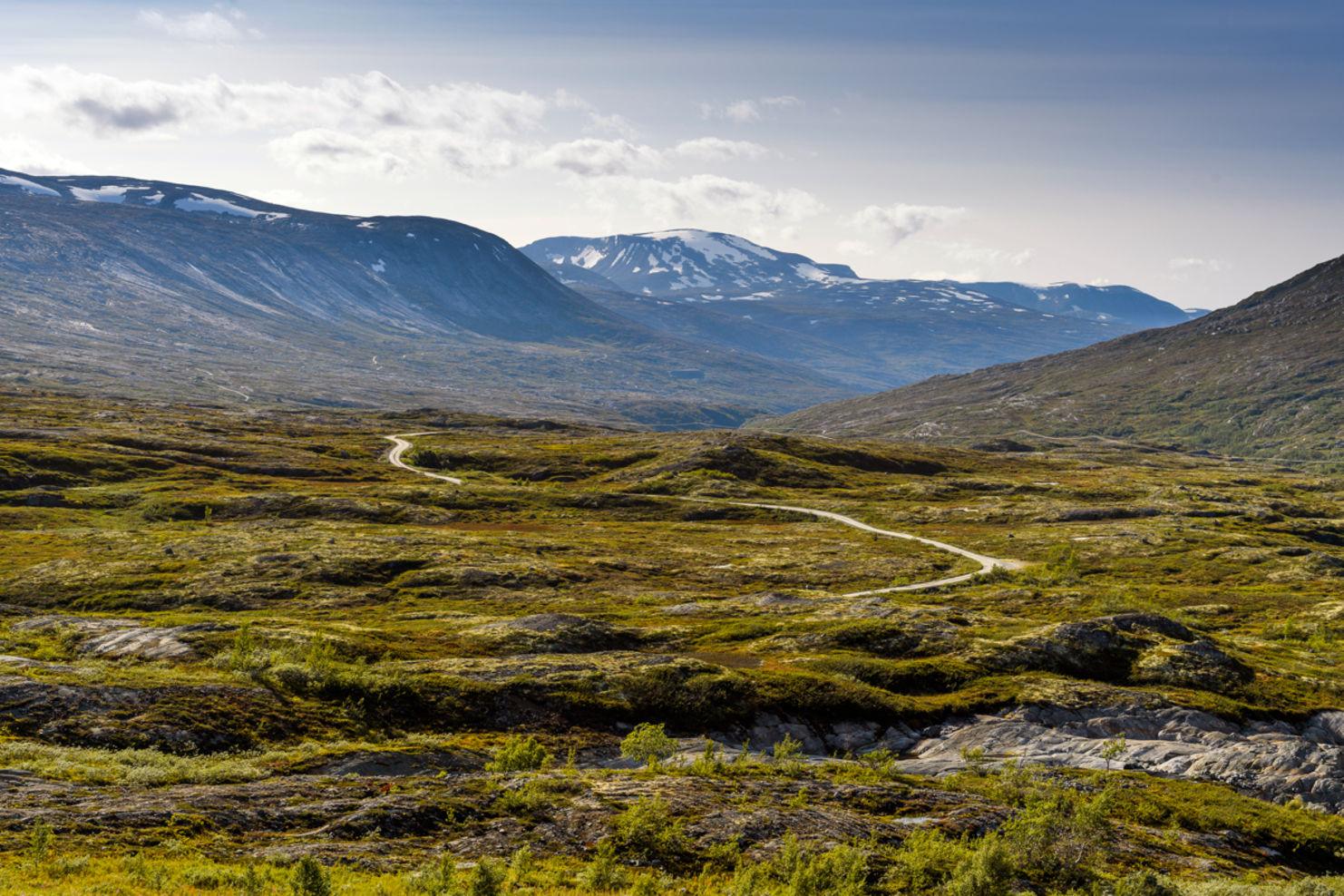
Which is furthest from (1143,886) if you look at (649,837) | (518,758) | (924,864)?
(518,758)

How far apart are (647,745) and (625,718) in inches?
273

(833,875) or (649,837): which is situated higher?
(833,875)

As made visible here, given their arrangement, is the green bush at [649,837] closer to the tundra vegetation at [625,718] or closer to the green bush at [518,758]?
the tundra vegetation at [625,718]

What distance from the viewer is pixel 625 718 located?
157 ft

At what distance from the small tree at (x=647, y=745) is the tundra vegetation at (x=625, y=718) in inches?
6.4

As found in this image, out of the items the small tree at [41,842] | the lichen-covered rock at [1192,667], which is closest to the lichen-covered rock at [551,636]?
the small tree at [41,842]

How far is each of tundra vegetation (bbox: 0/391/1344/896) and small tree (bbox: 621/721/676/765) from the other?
16 cm

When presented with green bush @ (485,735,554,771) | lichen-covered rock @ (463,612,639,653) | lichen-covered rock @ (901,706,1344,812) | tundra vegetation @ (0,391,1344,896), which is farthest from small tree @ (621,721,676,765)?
lichen-covered rock @ (463,612,639,653)

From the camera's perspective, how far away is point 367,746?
123 ft

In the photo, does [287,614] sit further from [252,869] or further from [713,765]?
[252,869]

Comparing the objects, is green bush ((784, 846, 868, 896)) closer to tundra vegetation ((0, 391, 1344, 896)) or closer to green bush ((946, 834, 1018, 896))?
tundra vegetation ((0, 391, 1344, 896))

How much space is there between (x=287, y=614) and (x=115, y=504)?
2889 inches

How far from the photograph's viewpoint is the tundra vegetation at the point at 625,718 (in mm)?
28234

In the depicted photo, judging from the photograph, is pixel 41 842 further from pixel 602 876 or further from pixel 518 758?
pixel 518 758
